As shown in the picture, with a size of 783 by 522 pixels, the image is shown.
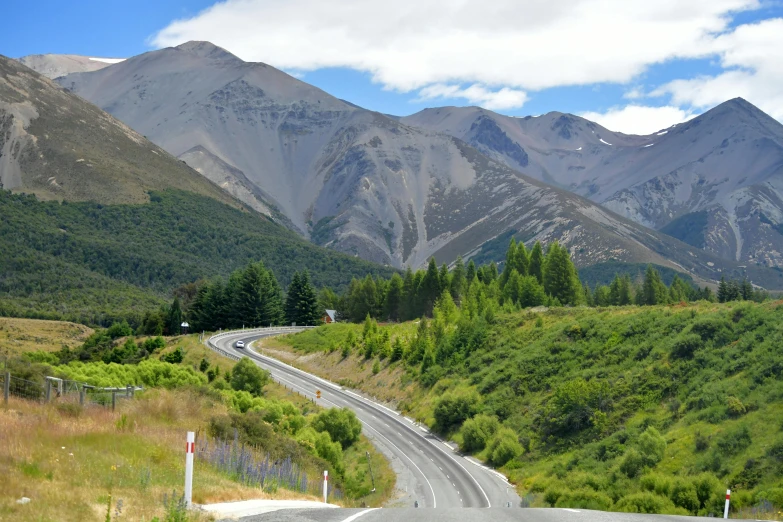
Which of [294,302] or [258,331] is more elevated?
[294,302]

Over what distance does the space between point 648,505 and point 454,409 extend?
1383 inches

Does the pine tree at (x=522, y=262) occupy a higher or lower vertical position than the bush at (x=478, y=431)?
higher

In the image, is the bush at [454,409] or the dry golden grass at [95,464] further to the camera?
the bush at [454,409]

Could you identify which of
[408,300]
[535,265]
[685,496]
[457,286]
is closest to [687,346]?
[685,496]

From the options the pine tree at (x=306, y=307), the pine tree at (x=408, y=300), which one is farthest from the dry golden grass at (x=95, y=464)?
the pine tree at (x=306, y=307)

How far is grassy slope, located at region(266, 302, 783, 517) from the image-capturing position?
3872 cm

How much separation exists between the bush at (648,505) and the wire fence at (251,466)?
12937mm

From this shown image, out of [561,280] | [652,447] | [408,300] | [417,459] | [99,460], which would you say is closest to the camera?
[99,460]

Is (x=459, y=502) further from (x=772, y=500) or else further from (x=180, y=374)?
(x=180, y=374)

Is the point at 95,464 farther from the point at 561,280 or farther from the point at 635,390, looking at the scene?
the point at 561,280

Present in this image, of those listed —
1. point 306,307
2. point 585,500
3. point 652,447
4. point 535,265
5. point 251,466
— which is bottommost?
point 585,500

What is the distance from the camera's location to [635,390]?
53.8 metres

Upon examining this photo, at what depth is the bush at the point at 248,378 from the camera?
73.1 m

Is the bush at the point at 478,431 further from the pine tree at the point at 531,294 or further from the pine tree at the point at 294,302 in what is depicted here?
the pine tree at the point at 294,302
